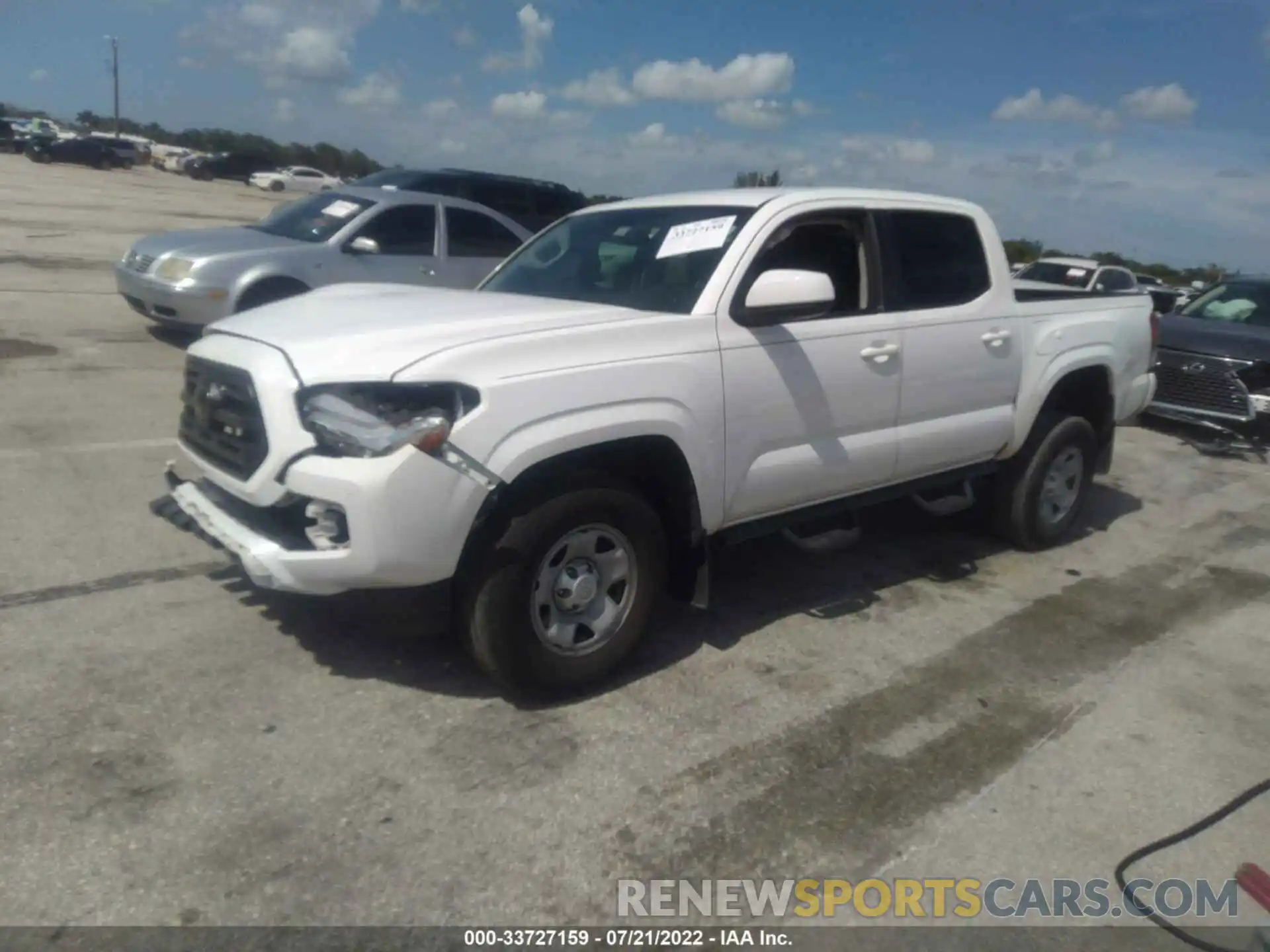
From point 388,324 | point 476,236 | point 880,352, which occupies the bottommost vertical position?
point 880,352

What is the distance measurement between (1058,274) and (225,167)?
1678 inches

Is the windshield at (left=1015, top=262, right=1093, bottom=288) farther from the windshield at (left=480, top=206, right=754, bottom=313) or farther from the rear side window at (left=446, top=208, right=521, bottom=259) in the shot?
the windshield at (left=480, top=206, right=754, bottom=313)

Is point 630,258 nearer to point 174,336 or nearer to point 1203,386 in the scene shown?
point 174,336

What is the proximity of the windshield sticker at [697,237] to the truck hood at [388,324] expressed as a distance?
461 mm

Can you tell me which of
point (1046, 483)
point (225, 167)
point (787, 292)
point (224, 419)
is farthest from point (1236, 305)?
point (225, 167)

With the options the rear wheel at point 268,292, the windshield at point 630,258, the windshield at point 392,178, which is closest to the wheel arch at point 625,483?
the windshield at point 630,258

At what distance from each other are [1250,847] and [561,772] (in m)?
2.27

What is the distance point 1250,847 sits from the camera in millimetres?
3479

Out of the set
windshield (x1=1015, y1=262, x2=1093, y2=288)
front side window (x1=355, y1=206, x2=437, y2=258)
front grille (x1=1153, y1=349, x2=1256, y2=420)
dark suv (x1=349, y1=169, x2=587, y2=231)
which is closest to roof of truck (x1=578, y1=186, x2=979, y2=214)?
front side window (x1=355, y1=206, x2=437, y2=258)

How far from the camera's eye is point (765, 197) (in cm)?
485

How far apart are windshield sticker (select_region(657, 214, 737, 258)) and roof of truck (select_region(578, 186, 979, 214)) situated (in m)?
0.18

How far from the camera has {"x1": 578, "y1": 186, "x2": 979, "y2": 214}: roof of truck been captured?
4.84m

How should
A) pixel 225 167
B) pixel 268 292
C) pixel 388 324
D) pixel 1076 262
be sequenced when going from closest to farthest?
pixel 388 324
pixel 268 292
pixel 1076 262
pixel 225 167

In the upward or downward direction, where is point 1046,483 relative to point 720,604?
upward
